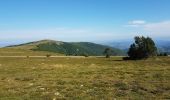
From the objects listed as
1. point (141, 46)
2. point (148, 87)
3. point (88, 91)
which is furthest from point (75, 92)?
point (141, 46)

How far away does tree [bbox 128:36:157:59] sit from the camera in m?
90.2

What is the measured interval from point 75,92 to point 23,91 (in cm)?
351

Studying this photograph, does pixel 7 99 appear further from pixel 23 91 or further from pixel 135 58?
pixel 135 58

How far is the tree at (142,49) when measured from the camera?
90.2 metres

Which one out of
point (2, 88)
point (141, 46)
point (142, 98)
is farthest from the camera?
point (141, 46)

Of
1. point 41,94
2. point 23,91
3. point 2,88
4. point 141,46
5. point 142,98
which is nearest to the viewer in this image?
point 142,98

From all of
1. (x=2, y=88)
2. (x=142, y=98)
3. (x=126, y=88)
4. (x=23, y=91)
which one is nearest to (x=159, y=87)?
(x=126, y=88)

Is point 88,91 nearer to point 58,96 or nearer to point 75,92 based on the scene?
point 75,92

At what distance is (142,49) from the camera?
Answer: 90.1 meters

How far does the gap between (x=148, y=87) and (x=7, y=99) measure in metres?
9.38

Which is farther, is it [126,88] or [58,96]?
[126,88]

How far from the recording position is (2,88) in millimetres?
23812

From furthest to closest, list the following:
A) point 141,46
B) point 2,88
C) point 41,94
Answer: point 141,46
point 2,88
point 41,94

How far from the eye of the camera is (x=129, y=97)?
19172 millimetres
